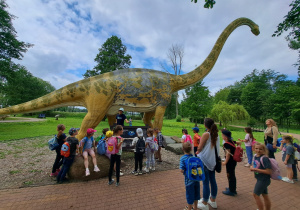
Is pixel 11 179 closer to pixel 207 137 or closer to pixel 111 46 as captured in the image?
pixel 207 137

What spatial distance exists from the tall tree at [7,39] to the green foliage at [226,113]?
24.3m

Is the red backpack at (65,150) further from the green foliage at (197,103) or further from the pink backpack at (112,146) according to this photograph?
the green foliage at (197,103)

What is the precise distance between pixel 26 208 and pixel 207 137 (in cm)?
340

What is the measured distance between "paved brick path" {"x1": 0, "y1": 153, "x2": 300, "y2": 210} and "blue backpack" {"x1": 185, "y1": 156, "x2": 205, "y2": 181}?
84cm

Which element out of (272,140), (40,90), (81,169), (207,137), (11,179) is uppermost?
(40,90)

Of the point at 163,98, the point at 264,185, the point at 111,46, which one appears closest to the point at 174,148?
the point at 163,98

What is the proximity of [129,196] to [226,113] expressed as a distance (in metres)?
21.8

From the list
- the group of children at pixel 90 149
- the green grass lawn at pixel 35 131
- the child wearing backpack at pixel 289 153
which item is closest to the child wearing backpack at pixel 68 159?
the group of children at pixel 90 149

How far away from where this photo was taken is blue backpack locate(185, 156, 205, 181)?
2.24 meters

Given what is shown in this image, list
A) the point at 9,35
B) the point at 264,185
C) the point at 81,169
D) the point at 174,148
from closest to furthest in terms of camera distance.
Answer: the point at 264,185
the point at 81,169
the point at 174,148
the point at 9,35

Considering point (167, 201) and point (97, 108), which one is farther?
point (97, 108)

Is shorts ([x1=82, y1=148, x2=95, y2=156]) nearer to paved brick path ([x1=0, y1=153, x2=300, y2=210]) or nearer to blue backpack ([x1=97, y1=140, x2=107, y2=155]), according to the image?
blue backpack ([x1=97, y1=140, x2=107, y2=155])

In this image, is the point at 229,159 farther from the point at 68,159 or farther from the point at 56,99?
the point at 56,99

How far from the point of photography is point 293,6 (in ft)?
26.3
